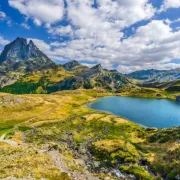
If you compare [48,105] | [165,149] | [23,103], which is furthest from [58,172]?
[48,105]

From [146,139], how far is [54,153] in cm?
4161

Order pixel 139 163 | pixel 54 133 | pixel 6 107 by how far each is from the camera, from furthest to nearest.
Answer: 1. pixel 6 107
2. pixel 54 133
3. pixel 139 163

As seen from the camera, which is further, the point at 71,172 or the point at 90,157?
the point at 90,157

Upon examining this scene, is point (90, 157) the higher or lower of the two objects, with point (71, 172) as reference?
lower

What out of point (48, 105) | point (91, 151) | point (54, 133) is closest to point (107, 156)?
point (91, 151)

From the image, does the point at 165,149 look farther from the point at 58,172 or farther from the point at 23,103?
the point at 23,103

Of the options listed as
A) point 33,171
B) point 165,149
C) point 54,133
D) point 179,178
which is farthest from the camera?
point 54,133

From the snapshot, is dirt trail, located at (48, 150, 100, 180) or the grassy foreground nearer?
dirt trail, located at (48, 150, 100, 180)

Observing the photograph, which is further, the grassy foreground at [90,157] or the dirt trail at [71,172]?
the grassy foreground at [90,157]

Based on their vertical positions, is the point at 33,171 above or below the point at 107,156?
above

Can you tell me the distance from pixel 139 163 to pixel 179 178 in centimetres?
1206

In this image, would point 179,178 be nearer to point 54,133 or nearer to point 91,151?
point 91,151

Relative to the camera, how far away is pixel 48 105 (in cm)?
18075

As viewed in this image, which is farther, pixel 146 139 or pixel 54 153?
pixel 146 139
